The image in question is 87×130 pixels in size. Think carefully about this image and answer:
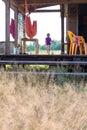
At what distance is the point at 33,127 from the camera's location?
Result: 386 cm

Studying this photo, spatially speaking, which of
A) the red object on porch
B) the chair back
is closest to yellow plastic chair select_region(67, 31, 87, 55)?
the chair back

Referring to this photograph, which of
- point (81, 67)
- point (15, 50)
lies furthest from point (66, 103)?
point (15, 50)

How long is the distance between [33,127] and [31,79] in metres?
3.81

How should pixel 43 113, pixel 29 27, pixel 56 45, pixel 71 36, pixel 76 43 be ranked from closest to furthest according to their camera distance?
pixel 43 113 → pixel 71 36 → pixel 76 43 → pixel 29 27 → pixel 56 45

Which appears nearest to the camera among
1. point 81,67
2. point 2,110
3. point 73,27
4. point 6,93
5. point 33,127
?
point 33,127

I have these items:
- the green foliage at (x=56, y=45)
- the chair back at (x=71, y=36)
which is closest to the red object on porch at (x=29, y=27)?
the chair back at (x=71, y=36)

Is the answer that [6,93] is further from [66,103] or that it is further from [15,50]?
[15,50]

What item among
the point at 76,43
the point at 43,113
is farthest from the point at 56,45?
the point at 43,113

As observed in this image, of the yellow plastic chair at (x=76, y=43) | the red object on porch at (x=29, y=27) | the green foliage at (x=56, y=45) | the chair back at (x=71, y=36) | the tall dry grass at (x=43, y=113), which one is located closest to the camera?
the tall dry grass at (x=43, y=113)

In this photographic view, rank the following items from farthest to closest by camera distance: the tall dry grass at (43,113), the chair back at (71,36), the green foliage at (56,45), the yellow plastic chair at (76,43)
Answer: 1. the green foliage at (56,45)
2. the yellow plastic chair at (76,43)
3. the chair back at (71,36)
4. the tall dry grass at (43,113)

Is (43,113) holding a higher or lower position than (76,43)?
lower

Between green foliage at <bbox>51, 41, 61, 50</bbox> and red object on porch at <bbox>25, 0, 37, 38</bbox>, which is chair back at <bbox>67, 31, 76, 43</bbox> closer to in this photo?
red object on porch at <bbox>25, 0, 37, 38</bbox>

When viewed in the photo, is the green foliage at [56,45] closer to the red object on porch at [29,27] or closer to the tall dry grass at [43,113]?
the red object on porch at [29,27]

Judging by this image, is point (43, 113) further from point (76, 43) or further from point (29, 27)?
point (29, 27)
